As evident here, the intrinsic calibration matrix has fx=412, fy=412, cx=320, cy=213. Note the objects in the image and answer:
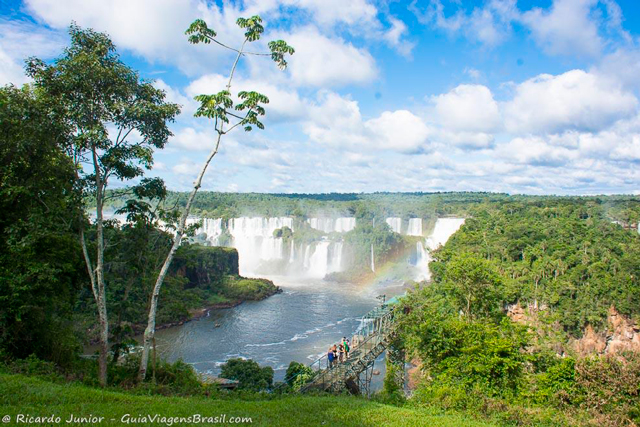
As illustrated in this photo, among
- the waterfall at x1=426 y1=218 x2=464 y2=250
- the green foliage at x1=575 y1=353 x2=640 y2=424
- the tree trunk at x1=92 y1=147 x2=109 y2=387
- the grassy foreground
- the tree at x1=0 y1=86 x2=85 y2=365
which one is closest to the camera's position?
the grassy foreground

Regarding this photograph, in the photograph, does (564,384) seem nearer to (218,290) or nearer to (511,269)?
(511,269)

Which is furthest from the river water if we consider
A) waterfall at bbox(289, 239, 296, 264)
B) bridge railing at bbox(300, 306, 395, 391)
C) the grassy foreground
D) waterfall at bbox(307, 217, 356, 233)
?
waterfall at bbox(307, 217, 356, 233)

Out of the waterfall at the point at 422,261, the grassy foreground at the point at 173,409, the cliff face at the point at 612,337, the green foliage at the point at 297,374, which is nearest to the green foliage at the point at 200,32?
the grassy foreground at the point at 173,409

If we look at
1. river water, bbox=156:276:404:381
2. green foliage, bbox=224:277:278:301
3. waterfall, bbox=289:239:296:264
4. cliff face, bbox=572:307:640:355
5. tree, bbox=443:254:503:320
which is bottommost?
river water, bbox=156:276:404:381

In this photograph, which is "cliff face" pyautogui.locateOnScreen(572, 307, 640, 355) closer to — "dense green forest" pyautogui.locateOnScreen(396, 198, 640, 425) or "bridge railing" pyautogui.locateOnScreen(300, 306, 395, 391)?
"dense green forest" pyautogui.locateOnScreen(396, 198, 640, 425)

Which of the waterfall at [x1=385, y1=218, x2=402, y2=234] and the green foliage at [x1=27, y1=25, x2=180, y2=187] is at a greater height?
the green foliage at [x1=27, y1=25, x2=180, y2=187]

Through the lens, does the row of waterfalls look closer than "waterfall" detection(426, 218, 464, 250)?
No
